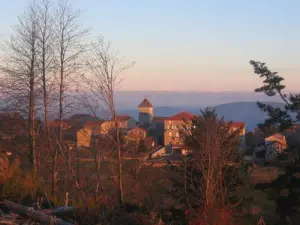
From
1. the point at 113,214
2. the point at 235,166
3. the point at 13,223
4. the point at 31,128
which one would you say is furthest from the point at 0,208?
the point at 31,128

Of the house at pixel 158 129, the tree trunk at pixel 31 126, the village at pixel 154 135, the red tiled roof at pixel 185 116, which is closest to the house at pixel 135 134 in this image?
the village at pixel 154 135

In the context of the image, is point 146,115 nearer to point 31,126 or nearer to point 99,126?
point 99,126

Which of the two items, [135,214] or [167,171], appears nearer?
[135,214]

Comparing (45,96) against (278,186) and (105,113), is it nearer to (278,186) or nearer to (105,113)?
(105,113)

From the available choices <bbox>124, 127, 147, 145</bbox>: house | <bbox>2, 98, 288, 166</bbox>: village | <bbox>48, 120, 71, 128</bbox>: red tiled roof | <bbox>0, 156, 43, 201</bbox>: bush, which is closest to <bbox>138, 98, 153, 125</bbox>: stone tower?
<bbox>2, 98, 288, 166</bbox>: village

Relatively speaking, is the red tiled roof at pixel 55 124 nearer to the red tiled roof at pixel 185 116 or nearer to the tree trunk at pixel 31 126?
the tree trunk at pixel 31 126

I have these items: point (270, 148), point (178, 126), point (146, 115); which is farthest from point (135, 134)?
point (146, 115)

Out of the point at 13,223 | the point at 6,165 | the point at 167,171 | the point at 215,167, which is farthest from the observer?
the point at 167,171

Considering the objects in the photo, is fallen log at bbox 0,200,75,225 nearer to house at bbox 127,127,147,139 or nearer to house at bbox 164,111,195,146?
house at bbox 164,111,195,146

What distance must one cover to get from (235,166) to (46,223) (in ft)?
16.0

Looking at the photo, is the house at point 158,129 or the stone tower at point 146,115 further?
the stone tower at point 146,115

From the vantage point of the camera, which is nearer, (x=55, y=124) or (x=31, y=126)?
(x=31, y=126)

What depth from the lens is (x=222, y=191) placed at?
859 cm

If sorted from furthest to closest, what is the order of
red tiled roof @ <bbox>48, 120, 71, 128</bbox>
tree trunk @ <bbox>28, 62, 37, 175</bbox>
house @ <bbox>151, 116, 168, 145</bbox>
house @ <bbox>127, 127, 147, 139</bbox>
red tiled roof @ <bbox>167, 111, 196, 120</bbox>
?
house @ <bbox>151, 116, 168, 145</bbox>, house @ <bbox>127, 127, 147, 139</bbox>, red tiled roof @ <bbox>48, 120, 71, 128</bbox>, tree trunk @ <bbox>28, 62, 37, 175</bbox>, red tiled roof @ <bbox>167, 111, 196, 120</bbox>
